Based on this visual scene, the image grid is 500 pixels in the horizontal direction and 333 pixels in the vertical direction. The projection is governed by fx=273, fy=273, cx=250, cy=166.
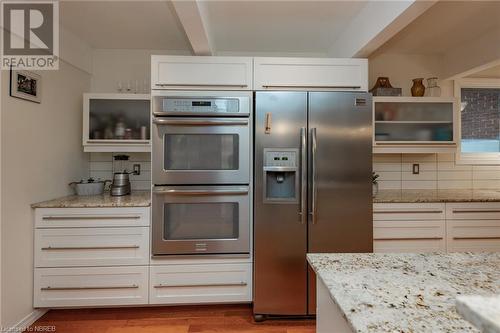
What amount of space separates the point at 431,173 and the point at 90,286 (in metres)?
3.36

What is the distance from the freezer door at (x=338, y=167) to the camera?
2088mm

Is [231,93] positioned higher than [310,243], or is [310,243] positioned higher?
[231,93]

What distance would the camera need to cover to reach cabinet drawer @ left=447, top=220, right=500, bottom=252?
2271 millimetres

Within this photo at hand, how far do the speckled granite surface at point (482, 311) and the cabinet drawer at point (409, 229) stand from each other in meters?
1.88

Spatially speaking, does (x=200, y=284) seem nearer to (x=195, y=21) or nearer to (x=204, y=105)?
(x=204, y=105)

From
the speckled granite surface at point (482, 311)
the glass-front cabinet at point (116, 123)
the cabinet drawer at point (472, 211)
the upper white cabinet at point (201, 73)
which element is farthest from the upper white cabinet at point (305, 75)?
the speckled granite surface at point (482, 311)

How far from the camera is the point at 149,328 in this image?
2035 mm

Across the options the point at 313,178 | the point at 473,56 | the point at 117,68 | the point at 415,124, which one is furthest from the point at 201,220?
the point at 473,56

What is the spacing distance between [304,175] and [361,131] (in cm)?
56

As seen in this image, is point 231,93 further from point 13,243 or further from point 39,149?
point 13,243

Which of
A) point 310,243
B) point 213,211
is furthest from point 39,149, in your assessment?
point 310,243

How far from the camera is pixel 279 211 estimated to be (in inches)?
82.4

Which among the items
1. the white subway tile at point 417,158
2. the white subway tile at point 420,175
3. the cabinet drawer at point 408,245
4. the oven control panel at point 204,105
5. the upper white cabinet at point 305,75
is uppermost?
Result: the upper white cabinet at point 305,75

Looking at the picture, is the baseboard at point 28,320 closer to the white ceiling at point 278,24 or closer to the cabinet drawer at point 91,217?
the cabinet drawer at point 91,217
